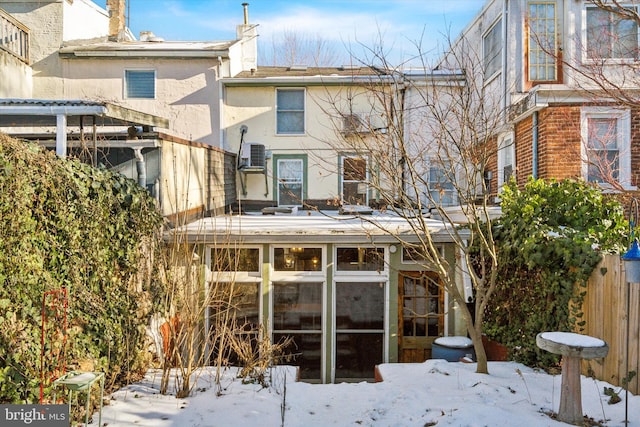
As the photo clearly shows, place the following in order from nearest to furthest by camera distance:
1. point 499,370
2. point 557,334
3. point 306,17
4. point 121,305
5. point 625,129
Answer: point 557,334 → point 121,305 → point 499,370 → point 625,129 → point 306,17

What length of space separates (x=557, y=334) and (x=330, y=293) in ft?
15.2

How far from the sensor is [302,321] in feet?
31.6

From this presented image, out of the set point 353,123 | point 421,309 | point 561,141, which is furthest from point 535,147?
point 353,123

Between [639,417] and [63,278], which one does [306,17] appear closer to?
[63,278]

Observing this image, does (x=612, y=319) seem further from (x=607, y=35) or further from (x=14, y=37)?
(x=14, y=37)

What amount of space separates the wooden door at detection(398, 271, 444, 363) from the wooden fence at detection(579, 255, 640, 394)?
2918 mm

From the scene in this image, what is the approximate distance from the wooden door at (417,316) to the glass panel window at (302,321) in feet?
4.89

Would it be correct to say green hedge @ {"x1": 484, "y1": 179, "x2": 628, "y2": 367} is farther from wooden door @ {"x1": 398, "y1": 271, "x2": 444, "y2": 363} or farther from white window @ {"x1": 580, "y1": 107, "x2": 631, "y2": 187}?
white window @ {"x1": 580, "y1": 107, "x2": 631, "y2": 187}

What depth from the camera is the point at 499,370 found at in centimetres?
748

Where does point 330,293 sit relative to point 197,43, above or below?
below

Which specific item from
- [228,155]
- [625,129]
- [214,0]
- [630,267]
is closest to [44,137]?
[228,155]

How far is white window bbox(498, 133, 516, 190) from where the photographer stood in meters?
12.0

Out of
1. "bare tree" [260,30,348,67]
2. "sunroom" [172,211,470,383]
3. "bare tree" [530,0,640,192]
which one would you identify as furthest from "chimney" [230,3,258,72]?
"bare tree" [260,30,348,67]

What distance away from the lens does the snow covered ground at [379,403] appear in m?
5.67
